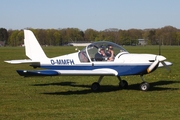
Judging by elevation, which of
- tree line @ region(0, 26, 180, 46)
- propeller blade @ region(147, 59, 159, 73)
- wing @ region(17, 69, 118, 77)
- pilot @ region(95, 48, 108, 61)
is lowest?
wing @ region(17, 69, 118, 77)

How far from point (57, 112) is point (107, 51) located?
4.08m

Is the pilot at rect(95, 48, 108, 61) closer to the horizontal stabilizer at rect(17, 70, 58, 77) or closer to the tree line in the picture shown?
the horizontal stabilizer at rect(17, 70, 58, 77)

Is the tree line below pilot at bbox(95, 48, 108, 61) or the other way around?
the other way around

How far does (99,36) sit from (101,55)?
111588 mm

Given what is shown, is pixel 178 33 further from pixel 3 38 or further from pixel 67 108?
pixel 67 108

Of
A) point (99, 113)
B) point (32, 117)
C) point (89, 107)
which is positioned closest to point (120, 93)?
point (89, 107)

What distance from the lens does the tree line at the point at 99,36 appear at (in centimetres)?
12610

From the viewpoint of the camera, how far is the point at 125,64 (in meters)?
11.2

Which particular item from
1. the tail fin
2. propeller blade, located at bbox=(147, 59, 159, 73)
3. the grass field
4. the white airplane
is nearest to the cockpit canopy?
the white airplane

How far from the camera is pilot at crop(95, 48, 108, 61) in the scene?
11536mm

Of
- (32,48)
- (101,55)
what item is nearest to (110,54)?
(101,55)

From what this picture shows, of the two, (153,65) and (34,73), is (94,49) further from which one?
(34,73)

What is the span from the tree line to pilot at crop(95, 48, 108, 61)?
4152 inches

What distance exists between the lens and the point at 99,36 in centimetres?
12288
